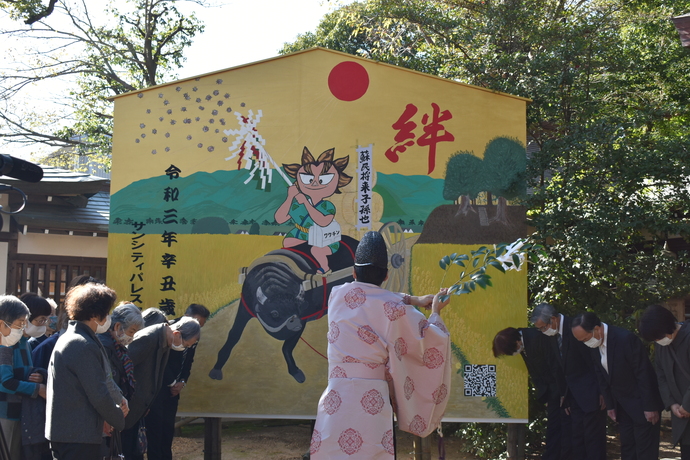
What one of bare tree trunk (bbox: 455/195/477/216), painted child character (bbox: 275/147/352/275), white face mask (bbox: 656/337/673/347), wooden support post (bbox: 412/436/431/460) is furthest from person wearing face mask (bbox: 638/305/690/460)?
painted child character (bbox: 275/147/352/275)

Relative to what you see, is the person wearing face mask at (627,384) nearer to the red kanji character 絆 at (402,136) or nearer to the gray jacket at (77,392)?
the red kanji character 絆 at (402,136)

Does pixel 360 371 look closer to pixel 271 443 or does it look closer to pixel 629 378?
pixel 629 378

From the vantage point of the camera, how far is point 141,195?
23.8ft

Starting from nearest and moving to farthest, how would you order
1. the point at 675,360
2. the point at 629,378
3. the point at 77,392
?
the point at 77,392, the point at 675,360, the point at 629,378

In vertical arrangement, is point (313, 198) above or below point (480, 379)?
above

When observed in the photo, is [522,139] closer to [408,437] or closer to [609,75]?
[609,75]

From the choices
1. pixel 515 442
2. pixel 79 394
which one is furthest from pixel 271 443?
pixel 79 394

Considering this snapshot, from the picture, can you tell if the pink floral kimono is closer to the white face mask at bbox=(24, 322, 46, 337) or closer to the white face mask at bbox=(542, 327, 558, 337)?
the white face mask at bbox=(24, 322, 46, 337)

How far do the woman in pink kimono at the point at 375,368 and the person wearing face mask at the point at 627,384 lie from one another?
280cm

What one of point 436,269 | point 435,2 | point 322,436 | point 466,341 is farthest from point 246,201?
point 435,2

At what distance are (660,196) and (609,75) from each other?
6.94 feet

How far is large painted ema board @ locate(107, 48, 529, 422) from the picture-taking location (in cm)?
702

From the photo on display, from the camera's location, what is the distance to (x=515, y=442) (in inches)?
274

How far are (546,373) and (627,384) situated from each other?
3.27ft
